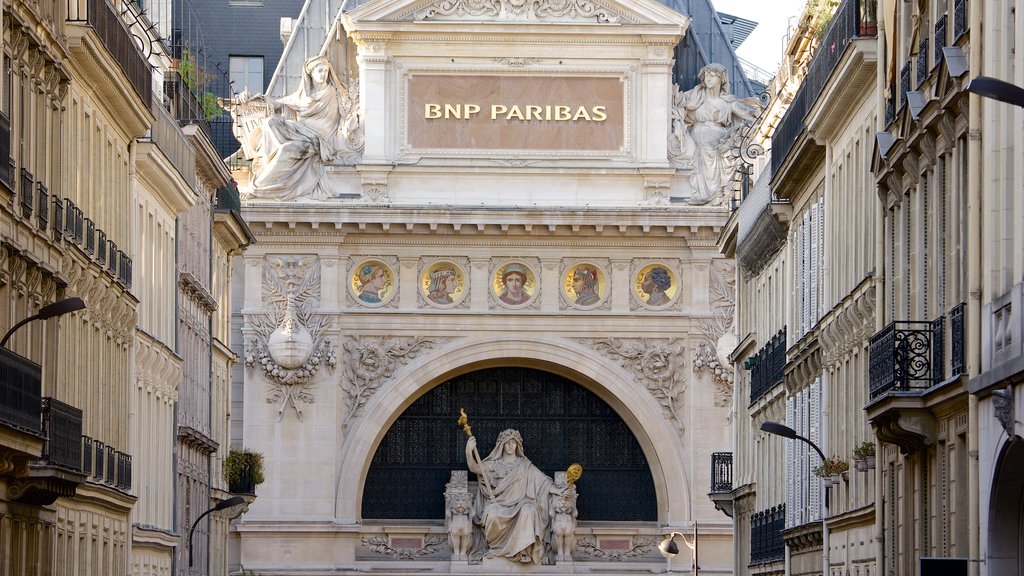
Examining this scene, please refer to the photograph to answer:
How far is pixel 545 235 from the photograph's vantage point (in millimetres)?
64000

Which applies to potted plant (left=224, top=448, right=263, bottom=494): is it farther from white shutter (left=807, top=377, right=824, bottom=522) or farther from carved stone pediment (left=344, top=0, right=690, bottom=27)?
white shutter (left=807, top=377, right=824, bottom=522)

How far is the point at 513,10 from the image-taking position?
2522 inches

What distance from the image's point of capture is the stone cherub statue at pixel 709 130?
64062 millimetres

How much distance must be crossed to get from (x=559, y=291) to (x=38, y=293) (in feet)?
110

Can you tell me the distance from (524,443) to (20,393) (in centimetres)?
3881

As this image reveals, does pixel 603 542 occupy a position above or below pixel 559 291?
below

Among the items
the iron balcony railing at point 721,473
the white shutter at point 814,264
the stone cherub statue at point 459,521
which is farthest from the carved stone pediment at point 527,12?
the white shutter at point 814,264

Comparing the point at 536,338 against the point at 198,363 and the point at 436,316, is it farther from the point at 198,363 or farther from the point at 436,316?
the point at 198,363

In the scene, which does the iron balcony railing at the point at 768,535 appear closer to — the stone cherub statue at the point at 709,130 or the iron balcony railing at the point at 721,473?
the iron balcony railing at the point at 721,473

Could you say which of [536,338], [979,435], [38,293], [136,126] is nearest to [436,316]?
[536,338]

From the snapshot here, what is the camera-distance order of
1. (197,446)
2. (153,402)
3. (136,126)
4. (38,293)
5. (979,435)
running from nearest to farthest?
1. (979,435)
2. (38,293)
3. (136,126)
4. (153,402)
5. (197,446)

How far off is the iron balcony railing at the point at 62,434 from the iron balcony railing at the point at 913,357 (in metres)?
9.79

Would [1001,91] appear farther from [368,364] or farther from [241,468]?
[368,364]

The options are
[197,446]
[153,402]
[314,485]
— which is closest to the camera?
[153,402]
